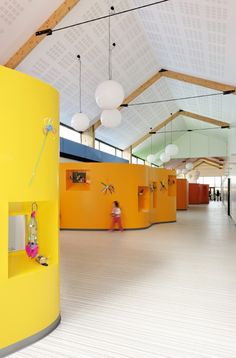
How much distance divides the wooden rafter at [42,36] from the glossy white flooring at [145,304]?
171 inches

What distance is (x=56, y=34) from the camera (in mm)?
7539

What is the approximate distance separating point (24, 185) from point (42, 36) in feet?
17.9

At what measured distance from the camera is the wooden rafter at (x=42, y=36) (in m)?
6.65

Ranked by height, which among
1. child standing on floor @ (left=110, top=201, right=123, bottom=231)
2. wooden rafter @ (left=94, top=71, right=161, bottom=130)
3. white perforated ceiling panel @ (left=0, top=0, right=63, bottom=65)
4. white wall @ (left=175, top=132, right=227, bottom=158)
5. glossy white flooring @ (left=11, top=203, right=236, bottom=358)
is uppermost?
wooden rafter @ (left=94, top=71, right=161, bottom=130)

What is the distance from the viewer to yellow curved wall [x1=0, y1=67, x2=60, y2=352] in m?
2.44

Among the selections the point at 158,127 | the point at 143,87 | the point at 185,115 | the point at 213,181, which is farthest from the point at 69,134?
the point at 213,181

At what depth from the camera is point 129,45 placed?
9430 mm

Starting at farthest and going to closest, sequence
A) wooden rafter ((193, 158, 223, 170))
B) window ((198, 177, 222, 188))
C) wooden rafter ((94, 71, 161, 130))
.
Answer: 1. window ((198, 177, 222, 188))
2. wooden rafter ((193, 158, 223, 170))
3. wooden rafter ((94, 71, 161, 130))

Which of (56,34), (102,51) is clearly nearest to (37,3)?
(56,34)

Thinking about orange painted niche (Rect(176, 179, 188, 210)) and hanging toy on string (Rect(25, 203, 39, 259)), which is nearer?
hanging toy on string (Rect(25, 203, 39, 259))

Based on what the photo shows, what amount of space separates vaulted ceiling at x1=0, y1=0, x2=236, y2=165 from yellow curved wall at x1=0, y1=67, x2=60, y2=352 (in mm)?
4096

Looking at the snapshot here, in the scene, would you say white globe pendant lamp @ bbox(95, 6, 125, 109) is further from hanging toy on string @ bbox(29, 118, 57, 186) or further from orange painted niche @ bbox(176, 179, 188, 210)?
orange painted niche @ bbox(176, 179, 188, 210)

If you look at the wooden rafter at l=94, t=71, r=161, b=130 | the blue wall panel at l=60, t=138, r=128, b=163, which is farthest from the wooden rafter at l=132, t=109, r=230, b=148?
the wooden rafter at l=94, t=71, r=161, b=130

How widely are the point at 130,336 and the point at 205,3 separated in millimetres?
5968
